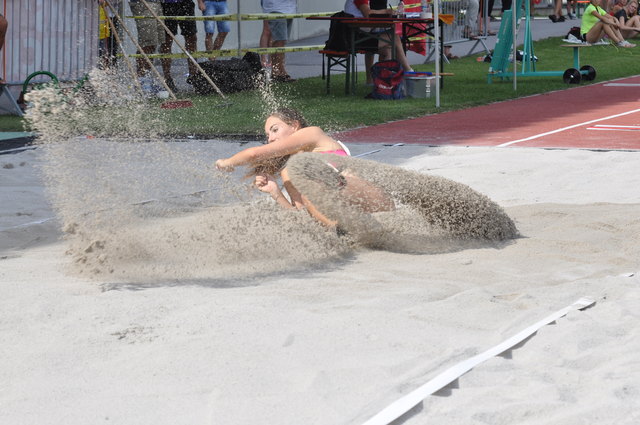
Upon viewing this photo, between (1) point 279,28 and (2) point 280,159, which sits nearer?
(2) point 280,159

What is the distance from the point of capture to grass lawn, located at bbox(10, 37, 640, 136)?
10.9 meters

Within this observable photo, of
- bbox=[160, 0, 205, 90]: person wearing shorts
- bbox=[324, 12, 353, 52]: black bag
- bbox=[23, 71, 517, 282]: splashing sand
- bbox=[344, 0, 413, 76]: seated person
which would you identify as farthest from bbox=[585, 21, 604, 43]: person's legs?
bbox=[23, 71, 517, 282]: splashing sand

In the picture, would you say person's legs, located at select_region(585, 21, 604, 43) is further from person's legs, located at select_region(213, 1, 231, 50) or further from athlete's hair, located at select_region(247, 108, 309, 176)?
athlete's hair, located at select_region(247, 108, 309, 176)

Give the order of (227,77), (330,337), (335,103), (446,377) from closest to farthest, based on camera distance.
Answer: (446,377) → (330,337) → (335,103) → (227,77)

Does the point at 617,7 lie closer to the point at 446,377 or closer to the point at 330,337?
the point at 330,337

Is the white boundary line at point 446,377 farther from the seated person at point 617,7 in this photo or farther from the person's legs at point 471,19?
the seated person at point 617,7

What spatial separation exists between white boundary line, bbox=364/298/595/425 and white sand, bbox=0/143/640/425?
0.04 metres

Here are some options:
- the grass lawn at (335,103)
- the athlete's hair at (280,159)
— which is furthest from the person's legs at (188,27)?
the athlete's hair at (280,159)

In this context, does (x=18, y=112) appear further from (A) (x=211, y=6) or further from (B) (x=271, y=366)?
(B) (x=271, y=366)

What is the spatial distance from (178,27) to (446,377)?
12.4 meters

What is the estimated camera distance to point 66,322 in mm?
3992

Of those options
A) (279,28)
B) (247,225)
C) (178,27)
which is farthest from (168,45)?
(247,225)

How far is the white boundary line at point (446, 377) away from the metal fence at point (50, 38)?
9425 mm

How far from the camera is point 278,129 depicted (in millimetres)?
5773
